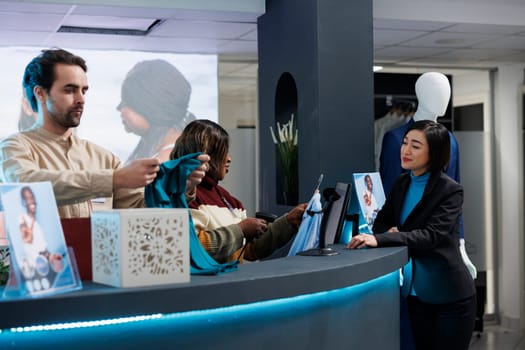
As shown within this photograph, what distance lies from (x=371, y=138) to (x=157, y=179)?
260 centimetres

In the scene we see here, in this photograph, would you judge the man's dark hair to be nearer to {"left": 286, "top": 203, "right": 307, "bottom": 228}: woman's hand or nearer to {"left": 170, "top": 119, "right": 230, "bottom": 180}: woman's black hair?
{"left": 170, "top": 119, "right": 230, "bottom": 180}: woman's black hair

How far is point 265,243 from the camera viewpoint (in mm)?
3512

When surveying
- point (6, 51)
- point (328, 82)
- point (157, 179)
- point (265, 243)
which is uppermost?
point (6, 51)

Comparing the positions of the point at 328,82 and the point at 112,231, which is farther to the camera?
the point at 328,82

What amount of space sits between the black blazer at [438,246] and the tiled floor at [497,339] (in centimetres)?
417

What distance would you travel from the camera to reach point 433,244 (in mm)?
3578

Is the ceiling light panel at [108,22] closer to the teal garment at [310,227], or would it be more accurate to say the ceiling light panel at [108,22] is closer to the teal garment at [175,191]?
the teal garment at [310,227]

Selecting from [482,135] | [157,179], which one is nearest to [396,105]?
[482,135]

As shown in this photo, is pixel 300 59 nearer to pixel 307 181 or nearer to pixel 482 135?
pixel 307 181

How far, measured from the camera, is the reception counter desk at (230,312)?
7.25 ft

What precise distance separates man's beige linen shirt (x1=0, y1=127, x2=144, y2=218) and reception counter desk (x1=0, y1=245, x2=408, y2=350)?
36 cm

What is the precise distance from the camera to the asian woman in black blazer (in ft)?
11.8

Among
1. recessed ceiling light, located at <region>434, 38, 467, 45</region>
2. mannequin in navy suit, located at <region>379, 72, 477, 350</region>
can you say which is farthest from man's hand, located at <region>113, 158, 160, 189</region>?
recessed ceiling light, located at <region>434, 38, 467, 45</region>

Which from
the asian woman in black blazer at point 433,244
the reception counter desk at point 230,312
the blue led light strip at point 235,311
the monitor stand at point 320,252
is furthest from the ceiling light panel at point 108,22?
the blue led light strip at point 235,311
